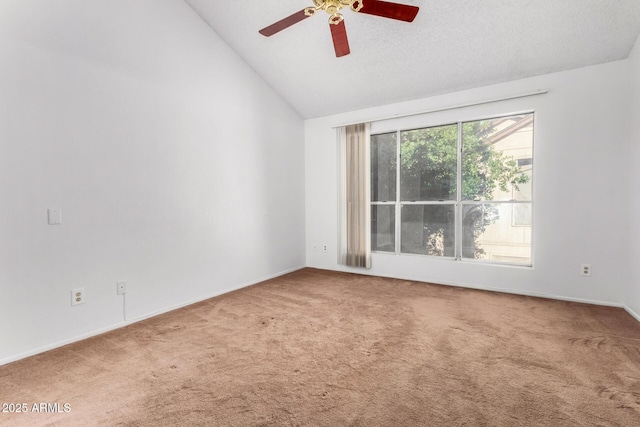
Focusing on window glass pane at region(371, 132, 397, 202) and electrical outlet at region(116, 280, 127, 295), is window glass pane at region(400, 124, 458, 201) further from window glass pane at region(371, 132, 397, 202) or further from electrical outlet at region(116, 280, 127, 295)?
electrical outlet at region(116, 280, 127, 295)

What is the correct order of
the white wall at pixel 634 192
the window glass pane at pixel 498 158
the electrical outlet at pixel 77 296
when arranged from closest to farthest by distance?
the electrical outlet at pixel 77 296 < the white wall at pixel 634 192 < the window glass pane at pixel 498 158

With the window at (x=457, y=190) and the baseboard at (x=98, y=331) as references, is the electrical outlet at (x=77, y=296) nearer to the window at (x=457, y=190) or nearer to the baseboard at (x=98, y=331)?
the baseboard at (x=98, y=331)

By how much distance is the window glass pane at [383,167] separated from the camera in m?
4.49

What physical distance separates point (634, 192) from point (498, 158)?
128cm

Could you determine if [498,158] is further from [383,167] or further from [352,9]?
[352,9]

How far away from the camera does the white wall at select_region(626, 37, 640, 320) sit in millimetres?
2822

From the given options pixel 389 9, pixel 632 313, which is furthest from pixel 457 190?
pixel 389 9

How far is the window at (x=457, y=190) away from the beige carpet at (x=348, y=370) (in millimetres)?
1020

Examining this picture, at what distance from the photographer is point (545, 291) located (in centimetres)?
345

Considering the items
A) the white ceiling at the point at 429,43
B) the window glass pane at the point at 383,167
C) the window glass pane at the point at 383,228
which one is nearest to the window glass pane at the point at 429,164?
the window glass pane at the point at 383,167

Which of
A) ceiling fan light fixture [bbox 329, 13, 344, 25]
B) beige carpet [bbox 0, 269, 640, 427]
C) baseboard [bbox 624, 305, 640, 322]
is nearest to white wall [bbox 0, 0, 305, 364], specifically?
beige carpet [bbox 0, 269, 640, 427]

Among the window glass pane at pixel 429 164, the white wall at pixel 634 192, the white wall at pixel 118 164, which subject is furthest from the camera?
the window glass pane at pixel 429 164

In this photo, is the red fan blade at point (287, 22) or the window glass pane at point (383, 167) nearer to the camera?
the red fan blade at point (287, 22)

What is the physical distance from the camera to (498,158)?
374cm
